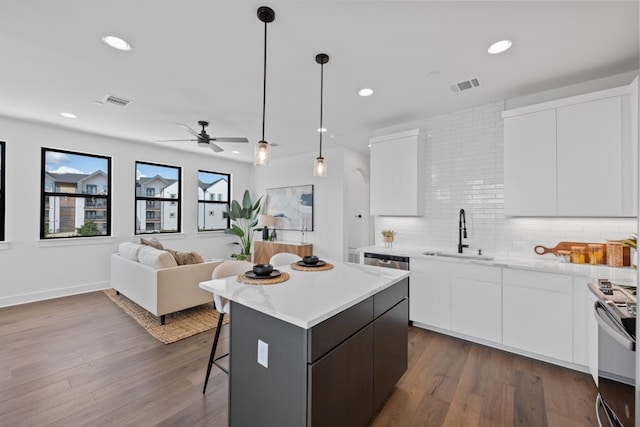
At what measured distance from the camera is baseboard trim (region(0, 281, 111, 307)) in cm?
400

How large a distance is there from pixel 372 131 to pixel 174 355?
12.8ft

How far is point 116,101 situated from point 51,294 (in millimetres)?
3288

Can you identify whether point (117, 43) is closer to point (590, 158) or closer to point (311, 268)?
point (311, 268)

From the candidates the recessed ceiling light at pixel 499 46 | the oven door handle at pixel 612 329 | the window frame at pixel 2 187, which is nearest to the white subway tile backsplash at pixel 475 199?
the recessed ceiling light at pixel 499 46

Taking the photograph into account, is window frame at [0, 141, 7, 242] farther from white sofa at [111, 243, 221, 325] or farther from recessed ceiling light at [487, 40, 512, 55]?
recessed ceiling light at [487, 40, 512, 55]

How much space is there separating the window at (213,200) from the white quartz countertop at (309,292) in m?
4.92

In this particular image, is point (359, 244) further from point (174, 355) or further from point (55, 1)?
point (55, 1)

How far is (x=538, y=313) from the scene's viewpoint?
254cm

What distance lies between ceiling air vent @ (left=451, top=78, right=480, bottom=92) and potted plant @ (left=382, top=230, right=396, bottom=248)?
6.46 ft

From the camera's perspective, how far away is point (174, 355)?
8.80ft

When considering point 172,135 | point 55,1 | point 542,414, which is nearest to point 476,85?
point 542,414

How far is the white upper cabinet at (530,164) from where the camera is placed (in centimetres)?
271

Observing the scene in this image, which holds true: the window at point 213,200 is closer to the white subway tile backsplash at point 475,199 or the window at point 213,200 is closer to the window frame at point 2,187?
the window frame at point 2,187

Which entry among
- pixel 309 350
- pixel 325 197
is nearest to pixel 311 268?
pixel 309 350
